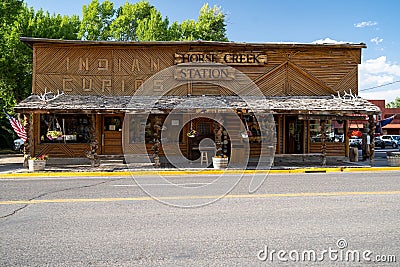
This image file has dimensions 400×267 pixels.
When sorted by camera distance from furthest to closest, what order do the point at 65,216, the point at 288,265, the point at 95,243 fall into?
1. the point at 65,216
2. the point at 95,243
3. the point at 288,265

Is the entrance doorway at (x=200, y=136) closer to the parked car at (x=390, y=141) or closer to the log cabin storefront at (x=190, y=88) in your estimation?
the log cabin storefront at (x=190, y=88)

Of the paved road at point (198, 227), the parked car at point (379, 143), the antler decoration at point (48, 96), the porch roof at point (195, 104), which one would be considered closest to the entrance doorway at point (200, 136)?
the porch roof at point (195, 104)

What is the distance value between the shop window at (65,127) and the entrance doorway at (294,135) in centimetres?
1052

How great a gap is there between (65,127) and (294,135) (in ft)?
39.3

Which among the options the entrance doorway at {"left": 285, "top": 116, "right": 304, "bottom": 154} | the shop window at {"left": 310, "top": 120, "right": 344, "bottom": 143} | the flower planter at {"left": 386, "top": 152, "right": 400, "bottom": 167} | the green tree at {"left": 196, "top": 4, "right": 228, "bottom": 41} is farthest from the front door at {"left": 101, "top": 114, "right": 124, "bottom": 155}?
the green tree at {"left": 196, "top": 4, "right": 228, "bottom": 41}

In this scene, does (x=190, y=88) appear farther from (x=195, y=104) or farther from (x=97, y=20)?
(x=97, y=20)

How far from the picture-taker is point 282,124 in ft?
64.4

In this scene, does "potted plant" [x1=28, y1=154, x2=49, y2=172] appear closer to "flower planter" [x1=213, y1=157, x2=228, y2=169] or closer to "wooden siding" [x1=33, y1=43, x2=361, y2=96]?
"wooden siding" [x1=33, y1=43, x2=361, y2=96]

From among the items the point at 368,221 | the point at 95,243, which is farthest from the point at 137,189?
the point at 368,221

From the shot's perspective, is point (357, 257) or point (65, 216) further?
point (65, 216)

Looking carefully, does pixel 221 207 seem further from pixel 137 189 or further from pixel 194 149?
pixel 194 149

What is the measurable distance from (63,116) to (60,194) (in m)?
9.46

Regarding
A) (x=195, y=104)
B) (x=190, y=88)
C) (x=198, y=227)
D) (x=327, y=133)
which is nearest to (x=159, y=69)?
(x=190, y=88)

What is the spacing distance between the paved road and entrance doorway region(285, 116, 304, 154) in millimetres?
9963
